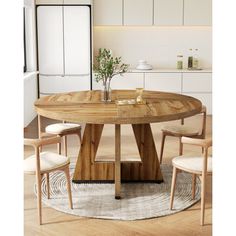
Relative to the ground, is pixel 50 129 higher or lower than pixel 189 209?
higher

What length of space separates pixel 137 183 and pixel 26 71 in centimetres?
397

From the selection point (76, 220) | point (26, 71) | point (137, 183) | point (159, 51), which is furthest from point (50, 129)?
point (159, 51)

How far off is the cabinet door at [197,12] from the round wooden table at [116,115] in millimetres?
3771

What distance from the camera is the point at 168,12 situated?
765 centimetres

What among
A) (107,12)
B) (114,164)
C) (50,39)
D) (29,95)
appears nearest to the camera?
(114,164)

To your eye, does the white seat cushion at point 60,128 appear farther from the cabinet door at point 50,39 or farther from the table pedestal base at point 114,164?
the cabinet door at point 50,39

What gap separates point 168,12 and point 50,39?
2115 millimetres

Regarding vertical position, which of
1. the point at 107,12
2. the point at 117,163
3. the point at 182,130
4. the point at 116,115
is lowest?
the point at 117,163

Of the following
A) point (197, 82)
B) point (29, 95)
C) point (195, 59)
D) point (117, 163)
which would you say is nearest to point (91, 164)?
point (117, 163)

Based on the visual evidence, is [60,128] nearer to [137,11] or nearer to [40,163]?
[40,163]

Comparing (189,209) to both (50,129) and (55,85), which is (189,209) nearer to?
(50,129)

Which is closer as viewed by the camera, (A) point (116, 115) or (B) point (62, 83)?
(A) point (116, 115)

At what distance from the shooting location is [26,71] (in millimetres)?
7270

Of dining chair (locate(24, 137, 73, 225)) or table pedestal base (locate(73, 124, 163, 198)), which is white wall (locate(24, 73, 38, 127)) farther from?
dining chair (locate(24, 137, 73, 225))
